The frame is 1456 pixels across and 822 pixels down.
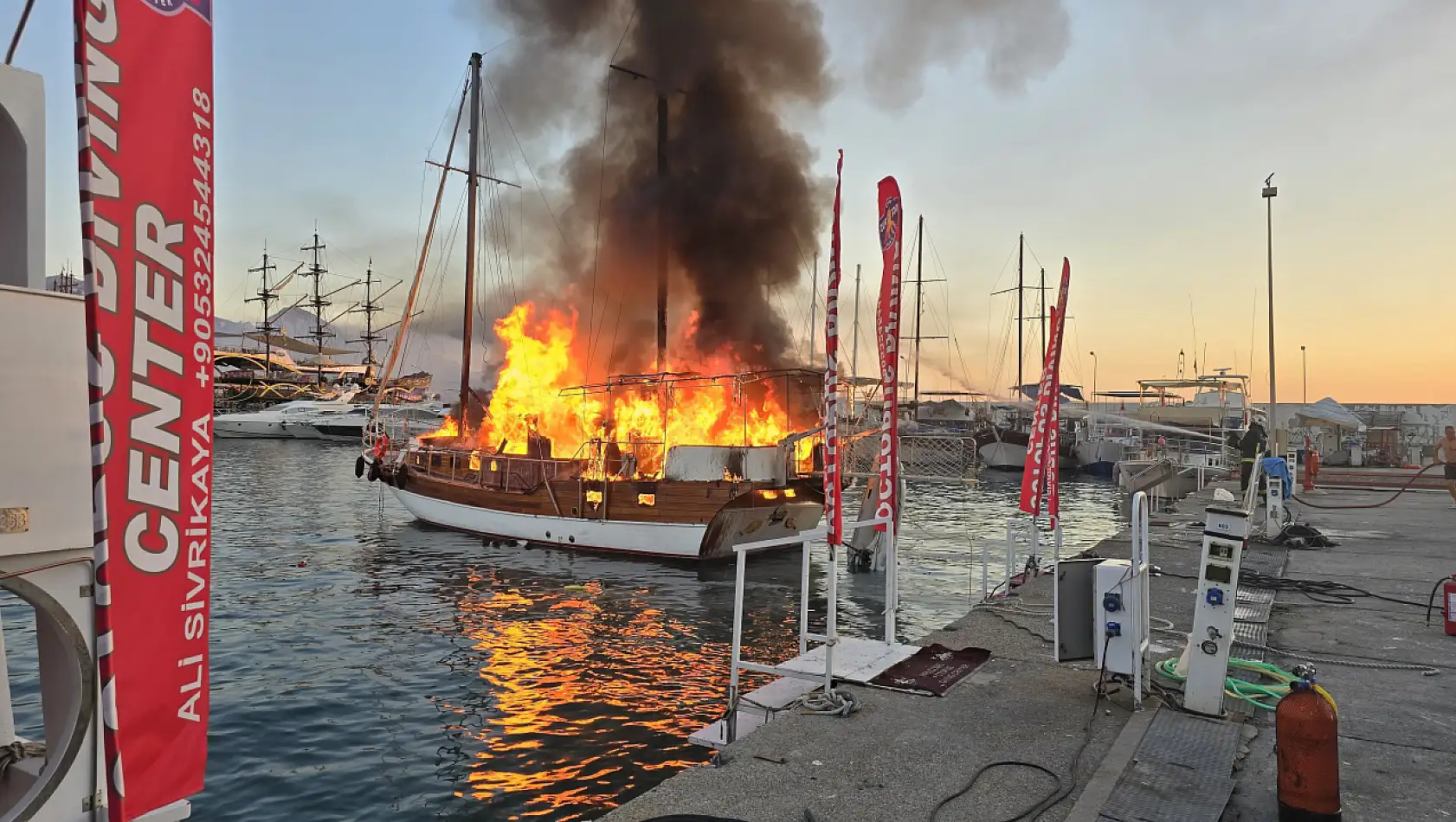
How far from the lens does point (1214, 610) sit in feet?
20.7

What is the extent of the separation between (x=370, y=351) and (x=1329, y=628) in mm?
165159

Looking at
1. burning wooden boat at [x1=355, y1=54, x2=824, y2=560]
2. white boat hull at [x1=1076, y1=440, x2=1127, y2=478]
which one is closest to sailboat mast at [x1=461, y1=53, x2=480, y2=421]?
burning wooden boat at [x1=355, y1=54, x2=824, y2=560]

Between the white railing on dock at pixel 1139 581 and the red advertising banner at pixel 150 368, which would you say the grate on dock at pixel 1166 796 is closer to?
the white railing on dock at pixel 1139 581

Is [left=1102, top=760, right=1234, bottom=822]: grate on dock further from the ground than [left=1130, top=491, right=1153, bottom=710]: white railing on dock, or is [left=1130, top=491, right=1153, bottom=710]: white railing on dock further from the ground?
[left=1130, top=491, right=1153, bottom=710]: white railing on dock

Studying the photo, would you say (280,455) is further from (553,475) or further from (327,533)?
(553,475)

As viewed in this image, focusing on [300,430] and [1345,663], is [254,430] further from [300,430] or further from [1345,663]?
[1345,663]

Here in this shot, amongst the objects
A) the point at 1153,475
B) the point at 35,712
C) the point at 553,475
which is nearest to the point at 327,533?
the point at 553,475

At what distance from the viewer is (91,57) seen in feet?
→ 10.6

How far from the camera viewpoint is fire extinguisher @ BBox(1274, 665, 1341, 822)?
15.0 ft

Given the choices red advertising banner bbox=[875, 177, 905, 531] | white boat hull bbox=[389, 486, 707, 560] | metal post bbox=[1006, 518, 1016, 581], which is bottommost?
white boat hull bbox=[389, 486, 707, 560]

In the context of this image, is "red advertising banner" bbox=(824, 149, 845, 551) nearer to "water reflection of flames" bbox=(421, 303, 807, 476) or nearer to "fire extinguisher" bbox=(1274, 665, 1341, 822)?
"fire extinguisher" bbox=(1274, 665, 1341, 822)

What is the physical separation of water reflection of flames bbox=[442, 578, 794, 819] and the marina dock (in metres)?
3.41

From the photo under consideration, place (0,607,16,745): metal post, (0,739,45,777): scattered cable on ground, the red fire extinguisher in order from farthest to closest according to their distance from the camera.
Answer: the red fire extinguisher → (0,607,16,745): metal post → (0,739,45,777): scattered cable on ground

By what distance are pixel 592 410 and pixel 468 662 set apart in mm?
19377
